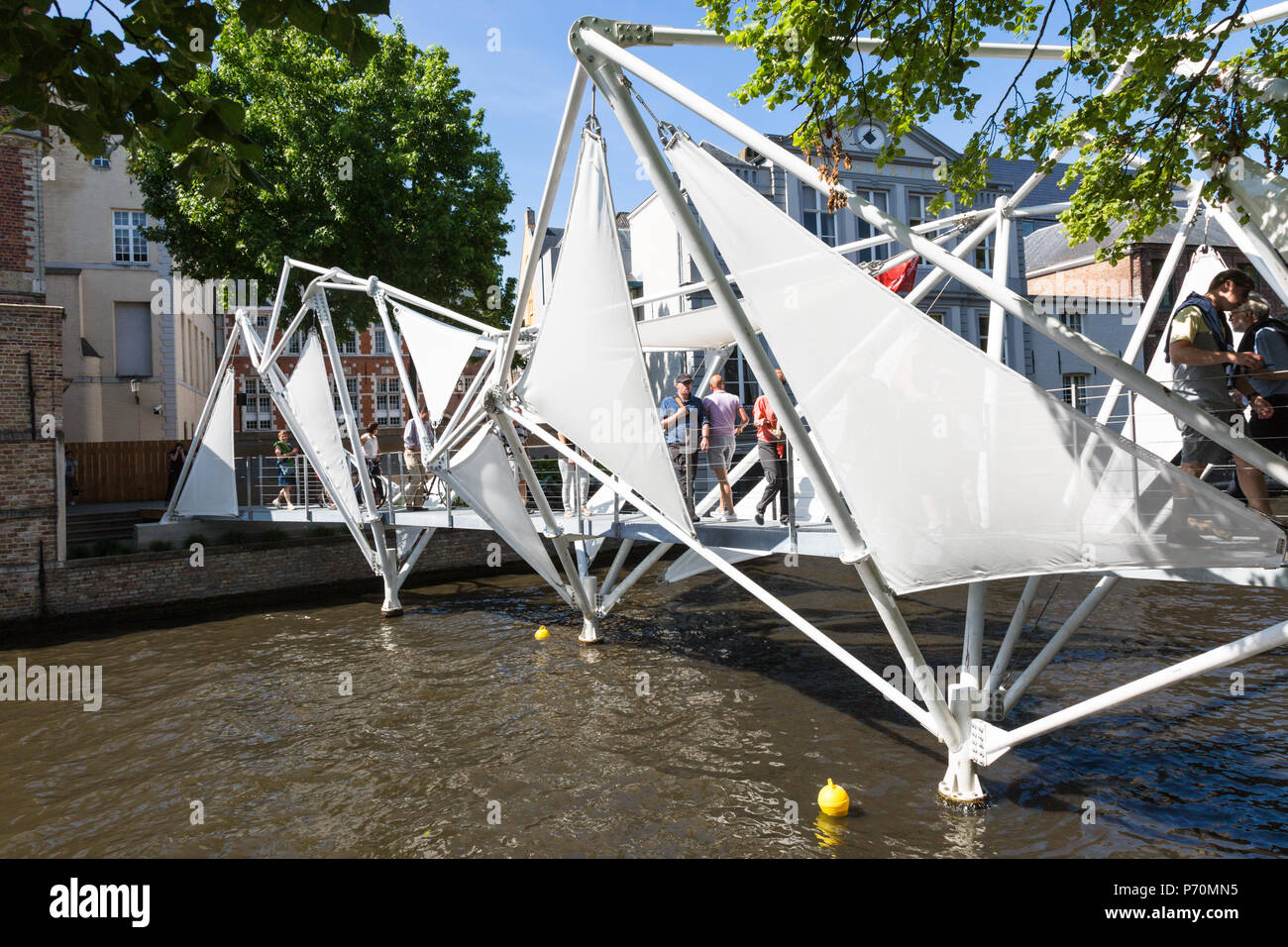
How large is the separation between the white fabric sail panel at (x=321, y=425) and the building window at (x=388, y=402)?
31.8 meters

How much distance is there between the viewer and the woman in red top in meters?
10.7

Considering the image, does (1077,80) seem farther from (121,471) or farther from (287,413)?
(121,471)

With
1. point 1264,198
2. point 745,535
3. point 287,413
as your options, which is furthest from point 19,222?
point 1264,198

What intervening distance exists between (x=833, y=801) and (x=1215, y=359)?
441cm

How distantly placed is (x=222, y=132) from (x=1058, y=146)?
5043mm

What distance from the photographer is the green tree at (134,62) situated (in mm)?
3883

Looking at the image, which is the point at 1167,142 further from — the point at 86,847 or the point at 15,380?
the point at 15,380

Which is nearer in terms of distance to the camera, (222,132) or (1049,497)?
(222,132)

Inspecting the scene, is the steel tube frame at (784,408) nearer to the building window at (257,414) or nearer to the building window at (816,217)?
the building window at (816,217)

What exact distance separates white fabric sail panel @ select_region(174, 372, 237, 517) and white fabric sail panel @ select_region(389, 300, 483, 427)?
786 cm

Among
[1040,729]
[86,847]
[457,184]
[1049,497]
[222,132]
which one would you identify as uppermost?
[457,184]
